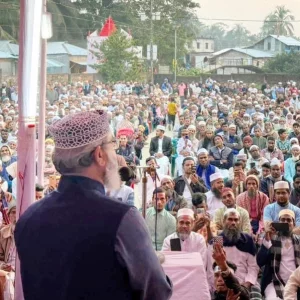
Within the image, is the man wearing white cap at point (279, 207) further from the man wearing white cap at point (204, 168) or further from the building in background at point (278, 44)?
the building in background at point (278, 44)

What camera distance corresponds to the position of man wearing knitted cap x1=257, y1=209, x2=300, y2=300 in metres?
5.71

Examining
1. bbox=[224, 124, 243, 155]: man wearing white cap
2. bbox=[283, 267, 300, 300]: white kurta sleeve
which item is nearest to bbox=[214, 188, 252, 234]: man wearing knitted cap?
bbox=[283, 267, 300, 300]: white kurta sleeve

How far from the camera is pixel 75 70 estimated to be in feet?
130

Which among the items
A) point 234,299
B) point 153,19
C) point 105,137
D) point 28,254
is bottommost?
point 234,299

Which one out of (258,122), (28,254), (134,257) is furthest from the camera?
(258,122)

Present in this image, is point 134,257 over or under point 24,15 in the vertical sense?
under

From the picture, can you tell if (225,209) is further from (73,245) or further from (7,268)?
(73,245)

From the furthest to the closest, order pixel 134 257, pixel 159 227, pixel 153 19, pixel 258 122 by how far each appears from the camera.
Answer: pixel 153 19, pixel 258 122, pixel 159 227, pixel 134 257

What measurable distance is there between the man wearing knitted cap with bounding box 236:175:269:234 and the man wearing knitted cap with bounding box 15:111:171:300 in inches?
233

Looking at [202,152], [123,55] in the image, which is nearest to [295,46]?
[123,55]

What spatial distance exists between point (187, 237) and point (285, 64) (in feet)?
118

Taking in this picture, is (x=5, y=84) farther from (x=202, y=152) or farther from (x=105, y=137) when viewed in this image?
(x=105, y=137)

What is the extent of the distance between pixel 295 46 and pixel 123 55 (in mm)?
21158

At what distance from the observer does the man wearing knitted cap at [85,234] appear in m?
1.74
